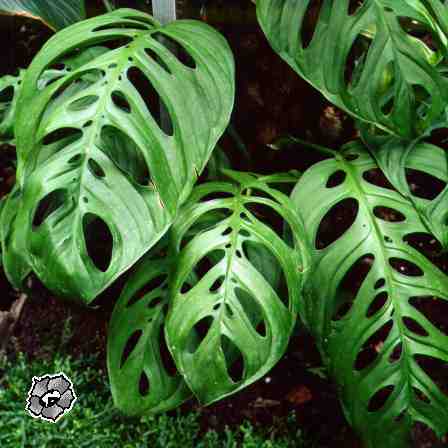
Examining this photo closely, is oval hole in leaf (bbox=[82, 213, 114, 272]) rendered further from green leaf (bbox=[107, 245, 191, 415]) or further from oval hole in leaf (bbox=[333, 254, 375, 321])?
oval hole in leaf (bbox=[333, 254, 375, 321])

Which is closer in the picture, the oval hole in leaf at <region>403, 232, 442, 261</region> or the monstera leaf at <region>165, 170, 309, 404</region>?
the monstera leaf at <region>165, 170, 309, 404</region>

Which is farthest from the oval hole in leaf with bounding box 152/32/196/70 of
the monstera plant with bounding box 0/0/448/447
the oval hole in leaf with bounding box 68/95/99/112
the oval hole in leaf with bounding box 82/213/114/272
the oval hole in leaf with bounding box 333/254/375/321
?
the oval hole in leaf with bounding box 333/254/375/321

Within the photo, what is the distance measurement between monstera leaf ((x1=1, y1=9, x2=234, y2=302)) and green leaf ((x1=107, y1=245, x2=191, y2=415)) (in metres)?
0.20

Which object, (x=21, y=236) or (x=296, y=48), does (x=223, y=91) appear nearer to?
(x=296, y=48)

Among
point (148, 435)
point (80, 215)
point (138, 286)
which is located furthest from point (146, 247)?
point (148, 435)

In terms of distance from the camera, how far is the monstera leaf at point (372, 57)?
1465 millimetres

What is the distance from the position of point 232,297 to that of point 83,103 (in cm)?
55

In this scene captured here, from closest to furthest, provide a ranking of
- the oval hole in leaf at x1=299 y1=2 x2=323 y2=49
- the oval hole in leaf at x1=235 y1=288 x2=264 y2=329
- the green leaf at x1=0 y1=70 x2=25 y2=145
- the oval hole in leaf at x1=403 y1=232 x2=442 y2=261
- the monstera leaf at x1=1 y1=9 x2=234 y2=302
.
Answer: the monstera leaf at x1=1 y1=9 x2=234 y2=302, the oval hole in leaf at x1=235 y1=288 x2=264 y2=329, the green leaf at x1=0 y1=70 x2=25 y2=145, the oval hole in leaf at x1=299 y1=2 x2=323 y2=49, the oval hole in leaf at x1=403 y1=232 x2=442 y2=261

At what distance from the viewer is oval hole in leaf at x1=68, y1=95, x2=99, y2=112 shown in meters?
1.43

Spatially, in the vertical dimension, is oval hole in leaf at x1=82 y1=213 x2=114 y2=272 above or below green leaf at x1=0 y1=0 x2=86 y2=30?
below

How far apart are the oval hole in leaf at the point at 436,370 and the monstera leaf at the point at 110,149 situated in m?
1.03

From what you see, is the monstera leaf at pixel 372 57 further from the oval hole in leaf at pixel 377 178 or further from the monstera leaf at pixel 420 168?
the oval hole in leaf at pixel 377 178

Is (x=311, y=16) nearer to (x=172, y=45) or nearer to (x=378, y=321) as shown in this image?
(x=172, y=45)
